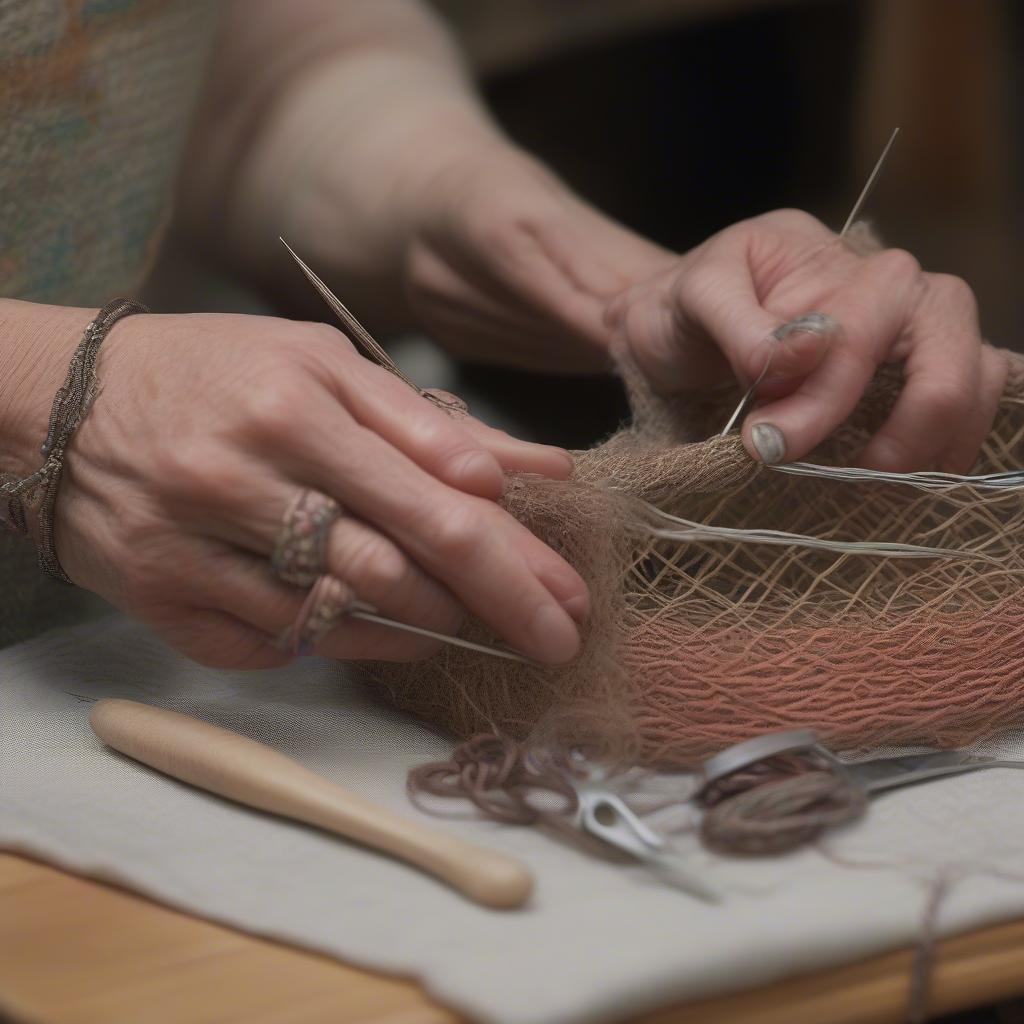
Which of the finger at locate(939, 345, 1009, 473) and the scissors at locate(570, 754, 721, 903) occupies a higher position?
the finger at locate(939, 345, 1009, 473)

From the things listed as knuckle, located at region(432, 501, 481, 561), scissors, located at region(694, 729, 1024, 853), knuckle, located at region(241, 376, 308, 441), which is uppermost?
knuckle, located at region(241, 376, 308, 441)

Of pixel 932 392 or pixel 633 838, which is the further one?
pixel 932 392

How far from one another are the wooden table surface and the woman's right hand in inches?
5.3

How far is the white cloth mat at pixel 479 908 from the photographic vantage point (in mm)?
429

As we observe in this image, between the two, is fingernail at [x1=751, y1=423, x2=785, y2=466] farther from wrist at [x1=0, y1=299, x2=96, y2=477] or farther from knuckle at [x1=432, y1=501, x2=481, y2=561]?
wrist at [x1=0, y1=299, x2=96, y2=477]

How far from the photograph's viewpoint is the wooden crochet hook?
1.54 feet

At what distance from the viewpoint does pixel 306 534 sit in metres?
0.54

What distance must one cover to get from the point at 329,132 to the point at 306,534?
677mm

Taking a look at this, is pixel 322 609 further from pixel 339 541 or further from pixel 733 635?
pixel 733 635

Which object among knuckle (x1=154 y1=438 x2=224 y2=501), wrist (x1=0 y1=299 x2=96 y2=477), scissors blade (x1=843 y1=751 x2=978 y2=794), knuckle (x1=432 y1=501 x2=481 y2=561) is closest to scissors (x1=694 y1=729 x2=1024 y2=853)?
scissors blade (x1=843 y1=751 x2=978 y2=794)

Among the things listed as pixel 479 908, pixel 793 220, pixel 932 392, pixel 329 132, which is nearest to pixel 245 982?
pixel 479 908

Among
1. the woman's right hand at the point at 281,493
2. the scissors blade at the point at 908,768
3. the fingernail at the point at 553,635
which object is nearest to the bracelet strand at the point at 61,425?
the woman's right hand at the point at 281,493

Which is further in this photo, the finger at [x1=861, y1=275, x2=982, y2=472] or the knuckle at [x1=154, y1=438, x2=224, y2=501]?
the finger at [x1=861, y1=275, x2=982, y2=472]

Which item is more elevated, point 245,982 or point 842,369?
point 842,369
